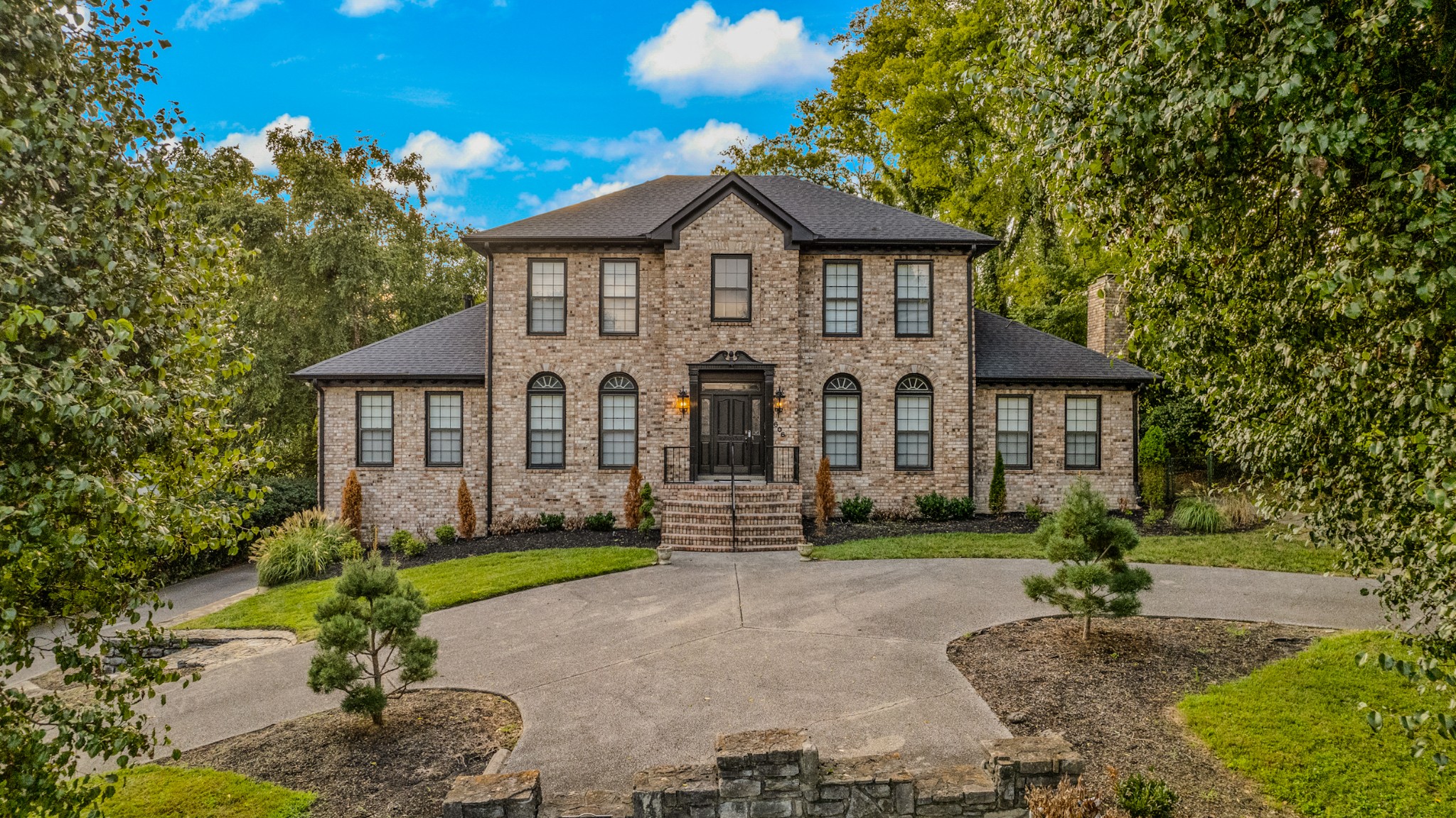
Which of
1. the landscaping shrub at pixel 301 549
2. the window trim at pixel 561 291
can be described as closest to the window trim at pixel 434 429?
the window trim at pixel 561 291

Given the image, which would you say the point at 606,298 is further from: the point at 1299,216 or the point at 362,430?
the point at 1299,216

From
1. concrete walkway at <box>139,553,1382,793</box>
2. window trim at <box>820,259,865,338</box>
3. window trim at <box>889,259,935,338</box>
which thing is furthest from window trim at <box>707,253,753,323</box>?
concrete walkway at <box>139,553,1382,793</box>

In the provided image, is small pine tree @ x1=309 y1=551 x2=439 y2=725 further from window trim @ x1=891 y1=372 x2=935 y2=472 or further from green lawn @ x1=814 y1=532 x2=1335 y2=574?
window trim @ x1=891 y1=372 x2=935 y2=472

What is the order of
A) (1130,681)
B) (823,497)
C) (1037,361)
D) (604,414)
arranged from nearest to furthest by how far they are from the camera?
(1130,681)
(823,497)
(604,414)
(1037,361)

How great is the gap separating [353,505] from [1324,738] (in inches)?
654

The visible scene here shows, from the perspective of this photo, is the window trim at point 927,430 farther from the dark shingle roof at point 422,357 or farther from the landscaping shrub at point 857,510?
the dark shingle roof at point 422,357

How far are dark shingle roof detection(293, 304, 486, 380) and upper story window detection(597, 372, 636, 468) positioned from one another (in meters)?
2.97

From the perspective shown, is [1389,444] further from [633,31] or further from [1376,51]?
[633,31]

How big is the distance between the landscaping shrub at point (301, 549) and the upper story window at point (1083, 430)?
51.1 feet

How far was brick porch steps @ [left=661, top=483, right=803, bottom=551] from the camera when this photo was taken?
1357cm

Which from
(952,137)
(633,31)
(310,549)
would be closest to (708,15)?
(633,31)

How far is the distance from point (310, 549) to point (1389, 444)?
15.0 metres

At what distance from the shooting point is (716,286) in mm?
15867

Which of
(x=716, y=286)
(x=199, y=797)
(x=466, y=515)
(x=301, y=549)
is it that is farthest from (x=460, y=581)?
(x=716, y=286)
